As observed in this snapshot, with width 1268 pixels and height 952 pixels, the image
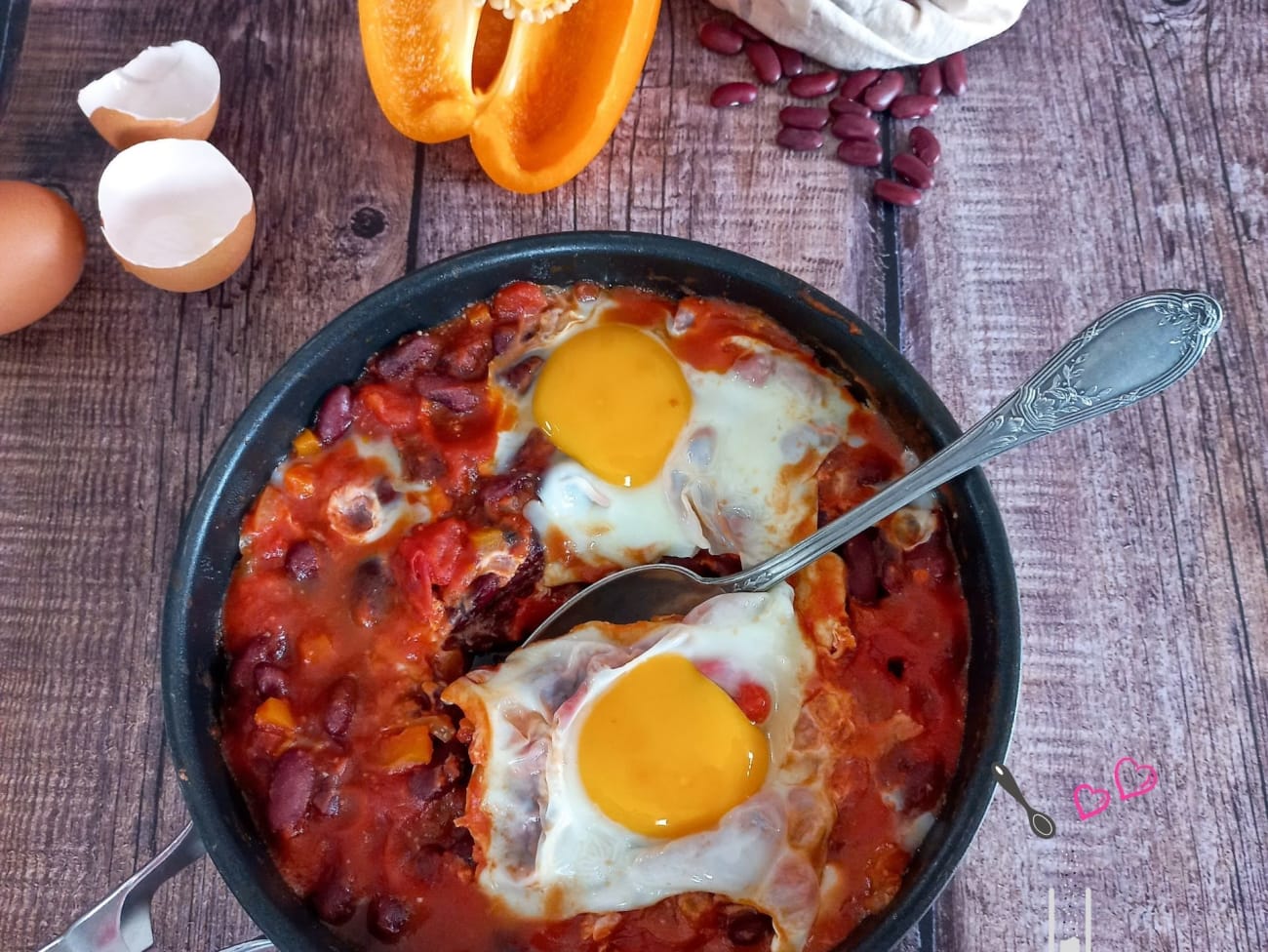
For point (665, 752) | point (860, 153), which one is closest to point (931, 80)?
point (860, 153)

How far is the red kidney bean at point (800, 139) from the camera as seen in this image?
107 inches

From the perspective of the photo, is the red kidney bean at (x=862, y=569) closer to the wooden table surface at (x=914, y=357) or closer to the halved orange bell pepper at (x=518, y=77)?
the wooden table surface at (x=914, y=357)

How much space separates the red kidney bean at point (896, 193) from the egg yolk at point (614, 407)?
841mm

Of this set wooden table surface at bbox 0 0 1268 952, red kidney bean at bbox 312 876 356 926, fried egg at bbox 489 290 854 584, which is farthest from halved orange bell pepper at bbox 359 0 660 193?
red kidney bean at bbox 312 876 356 926

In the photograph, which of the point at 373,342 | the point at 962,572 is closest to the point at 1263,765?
the point at 962,572

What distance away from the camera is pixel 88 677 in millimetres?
2430

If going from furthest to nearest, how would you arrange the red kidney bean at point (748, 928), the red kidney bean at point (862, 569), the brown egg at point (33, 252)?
the brown egg at point (33, 252) < the red kidney bean at point (862, 569) < the red kidney bean at point (748, 928)

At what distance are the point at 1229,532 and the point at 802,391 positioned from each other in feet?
3.84

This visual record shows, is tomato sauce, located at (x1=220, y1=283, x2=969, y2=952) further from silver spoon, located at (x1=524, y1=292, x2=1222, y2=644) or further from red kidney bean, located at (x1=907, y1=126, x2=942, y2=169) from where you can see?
red kidney bean, located at (x1=907, y1=126, x2=942, y2=169)

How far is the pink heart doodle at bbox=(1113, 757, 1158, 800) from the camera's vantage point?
2.38m

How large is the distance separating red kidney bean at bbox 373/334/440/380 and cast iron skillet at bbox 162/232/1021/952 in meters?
0.03

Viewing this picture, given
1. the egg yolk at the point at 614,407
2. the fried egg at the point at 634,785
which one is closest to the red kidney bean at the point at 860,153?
the egg yolk at the point at 614,407

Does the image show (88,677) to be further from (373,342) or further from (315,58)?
(315,58)

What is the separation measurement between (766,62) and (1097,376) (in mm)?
1393
